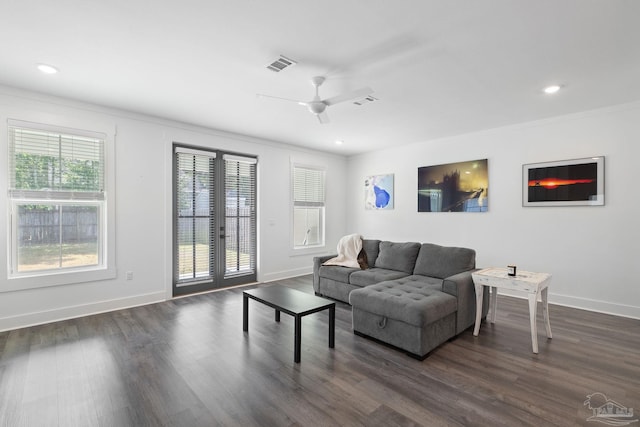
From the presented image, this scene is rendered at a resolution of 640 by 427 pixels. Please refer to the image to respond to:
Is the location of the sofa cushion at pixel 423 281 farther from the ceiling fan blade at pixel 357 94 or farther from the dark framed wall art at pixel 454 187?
the ceiling fan blade at pixel 357 94

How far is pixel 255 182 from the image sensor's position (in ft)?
18.5

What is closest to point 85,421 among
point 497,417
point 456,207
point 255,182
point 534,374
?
point 497,417

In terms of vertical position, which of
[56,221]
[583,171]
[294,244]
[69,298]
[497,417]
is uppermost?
[583,171]

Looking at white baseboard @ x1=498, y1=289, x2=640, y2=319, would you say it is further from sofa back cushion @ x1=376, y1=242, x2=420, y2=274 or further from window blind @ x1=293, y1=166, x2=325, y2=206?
window blind @ x1=293, y1=166, x2=325, y2=206

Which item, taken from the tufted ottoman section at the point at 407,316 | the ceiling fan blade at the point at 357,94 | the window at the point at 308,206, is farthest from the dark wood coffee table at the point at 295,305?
the window at the point at 308,206

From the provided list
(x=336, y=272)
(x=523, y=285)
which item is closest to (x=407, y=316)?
(x=523, y=285)

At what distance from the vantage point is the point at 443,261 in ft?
12.6

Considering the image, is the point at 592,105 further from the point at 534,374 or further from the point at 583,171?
the point at 534,374

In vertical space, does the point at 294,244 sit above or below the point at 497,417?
above

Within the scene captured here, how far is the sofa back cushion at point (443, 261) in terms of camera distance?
3.69 metres

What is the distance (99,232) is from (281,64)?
10.7 ft

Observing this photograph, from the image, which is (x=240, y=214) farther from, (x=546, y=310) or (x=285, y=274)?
(x=546, y=310)

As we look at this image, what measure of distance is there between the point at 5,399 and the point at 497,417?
338 centimetres

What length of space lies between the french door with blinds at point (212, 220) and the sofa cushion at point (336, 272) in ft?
5.41
